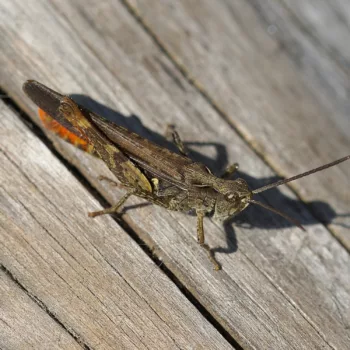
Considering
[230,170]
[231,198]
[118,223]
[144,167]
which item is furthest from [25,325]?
[230,170]

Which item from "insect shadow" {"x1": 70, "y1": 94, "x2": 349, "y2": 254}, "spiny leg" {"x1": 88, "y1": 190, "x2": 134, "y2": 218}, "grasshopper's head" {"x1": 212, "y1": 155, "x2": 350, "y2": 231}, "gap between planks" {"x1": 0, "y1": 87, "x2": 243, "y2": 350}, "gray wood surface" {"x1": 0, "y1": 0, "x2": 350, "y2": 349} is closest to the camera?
"gap between planks" {"x1": 0, "y1": 87, "x2": 243, "y2": 350}

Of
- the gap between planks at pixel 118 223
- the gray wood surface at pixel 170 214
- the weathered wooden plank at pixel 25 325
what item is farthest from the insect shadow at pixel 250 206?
the weathered wooden plank at pixel 25 325

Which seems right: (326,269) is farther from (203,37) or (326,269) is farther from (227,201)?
(203,37)

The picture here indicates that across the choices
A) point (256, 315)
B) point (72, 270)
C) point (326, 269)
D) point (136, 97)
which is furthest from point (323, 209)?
point (72, 270)

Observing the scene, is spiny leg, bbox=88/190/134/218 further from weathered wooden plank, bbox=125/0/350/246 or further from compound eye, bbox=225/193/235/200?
weathered wooden plank, bbox=125/0/350/246

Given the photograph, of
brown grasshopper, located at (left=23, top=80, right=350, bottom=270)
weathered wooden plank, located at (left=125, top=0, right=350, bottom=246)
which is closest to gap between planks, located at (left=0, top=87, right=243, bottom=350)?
brown grasshopper, located at (left=23, top=80, right=350, bottom=270)

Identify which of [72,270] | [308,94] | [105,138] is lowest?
[308,94]
